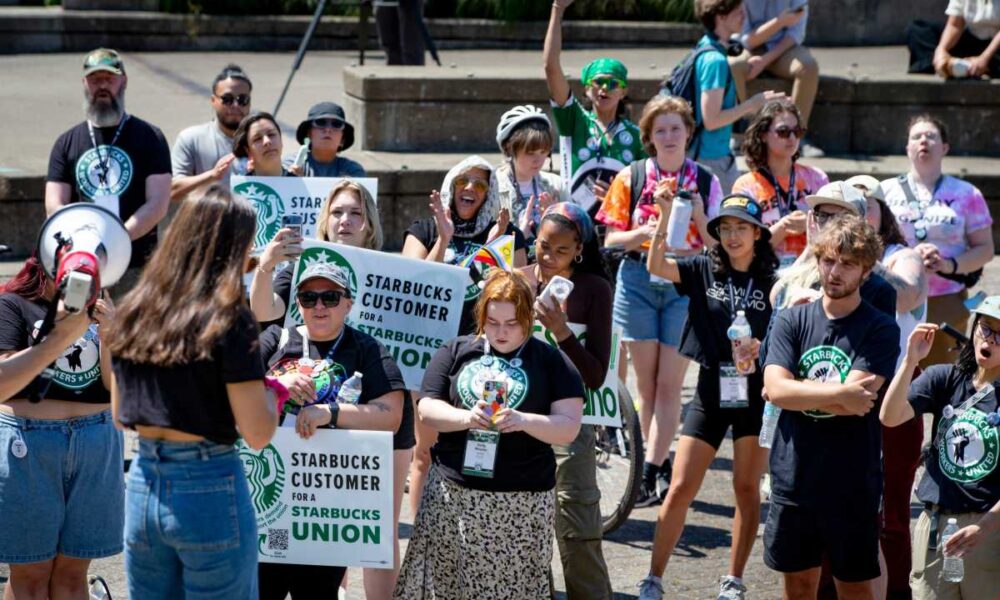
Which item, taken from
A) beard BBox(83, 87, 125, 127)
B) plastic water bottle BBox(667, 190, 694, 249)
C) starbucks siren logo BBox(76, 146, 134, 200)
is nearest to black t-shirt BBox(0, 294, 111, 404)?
starbucks siren logo BBox(76, 146, 134, 200)

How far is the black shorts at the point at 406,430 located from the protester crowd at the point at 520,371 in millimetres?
13

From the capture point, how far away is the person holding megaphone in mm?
5418

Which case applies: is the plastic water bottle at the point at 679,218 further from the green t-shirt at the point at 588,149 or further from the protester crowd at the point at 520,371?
the green t-shirt at the point at 588,149

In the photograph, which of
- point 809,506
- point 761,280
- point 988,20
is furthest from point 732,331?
point 988,20

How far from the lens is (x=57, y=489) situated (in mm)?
5480

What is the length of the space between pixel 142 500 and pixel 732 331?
2882 mm

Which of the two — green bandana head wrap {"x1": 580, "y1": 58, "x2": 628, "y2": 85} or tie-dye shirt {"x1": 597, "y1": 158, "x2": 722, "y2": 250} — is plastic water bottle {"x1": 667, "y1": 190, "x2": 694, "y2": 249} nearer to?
tie-dye shirt {"x1": 597, "y1": 158, "x2": 722, "y2": 250}

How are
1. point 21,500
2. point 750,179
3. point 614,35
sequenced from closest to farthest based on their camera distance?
point 21,500 < point 750,179 < point 614,35

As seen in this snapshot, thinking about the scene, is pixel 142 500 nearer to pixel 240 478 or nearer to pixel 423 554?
pixel 240 478

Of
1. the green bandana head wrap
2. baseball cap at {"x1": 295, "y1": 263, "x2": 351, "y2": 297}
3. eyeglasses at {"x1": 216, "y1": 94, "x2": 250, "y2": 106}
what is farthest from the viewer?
the green bandana head wrap

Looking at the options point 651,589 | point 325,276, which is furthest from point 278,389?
point 651,589

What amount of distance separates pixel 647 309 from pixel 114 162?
3.00m

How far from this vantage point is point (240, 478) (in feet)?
15.4

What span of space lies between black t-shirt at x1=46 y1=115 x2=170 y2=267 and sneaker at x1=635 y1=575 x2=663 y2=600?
136 inches
